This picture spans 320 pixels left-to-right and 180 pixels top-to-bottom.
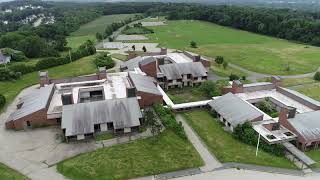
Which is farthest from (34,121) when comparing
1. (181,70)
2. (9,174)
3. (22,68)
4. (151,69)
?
(22,68)

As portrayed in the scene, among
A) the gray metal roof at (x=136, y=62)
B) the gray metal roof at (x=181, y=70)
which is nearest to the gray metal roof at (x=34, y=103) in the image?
the gray metal roof at (x=136, y=62)

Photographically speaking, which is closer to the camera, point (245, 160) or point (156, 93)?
point (245, 160)

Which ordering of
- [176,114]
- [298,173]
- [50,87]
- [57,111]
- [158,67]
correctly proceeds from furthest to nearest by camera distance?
[158,67], [50,87], [176,114], [57,111], [298,173]

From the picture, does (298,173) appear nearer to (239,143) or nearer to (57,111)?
(239,143)

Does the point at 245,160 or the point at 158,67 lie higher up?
the point at 158,67

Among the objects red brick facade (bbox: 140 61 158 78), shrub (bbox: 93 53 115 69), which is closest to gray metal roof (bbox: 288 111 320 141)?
red brick facade (bbox: 140 61 158 78)

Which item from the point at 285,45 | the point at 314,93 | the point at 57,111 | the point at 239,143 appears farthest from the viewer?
the point at 285,45

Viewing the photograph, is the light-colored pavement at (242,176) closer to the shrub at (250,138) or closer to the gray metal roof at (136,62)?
the shrub at (250,138)

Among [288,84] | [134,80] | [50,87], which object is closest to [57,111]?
[50,87]
